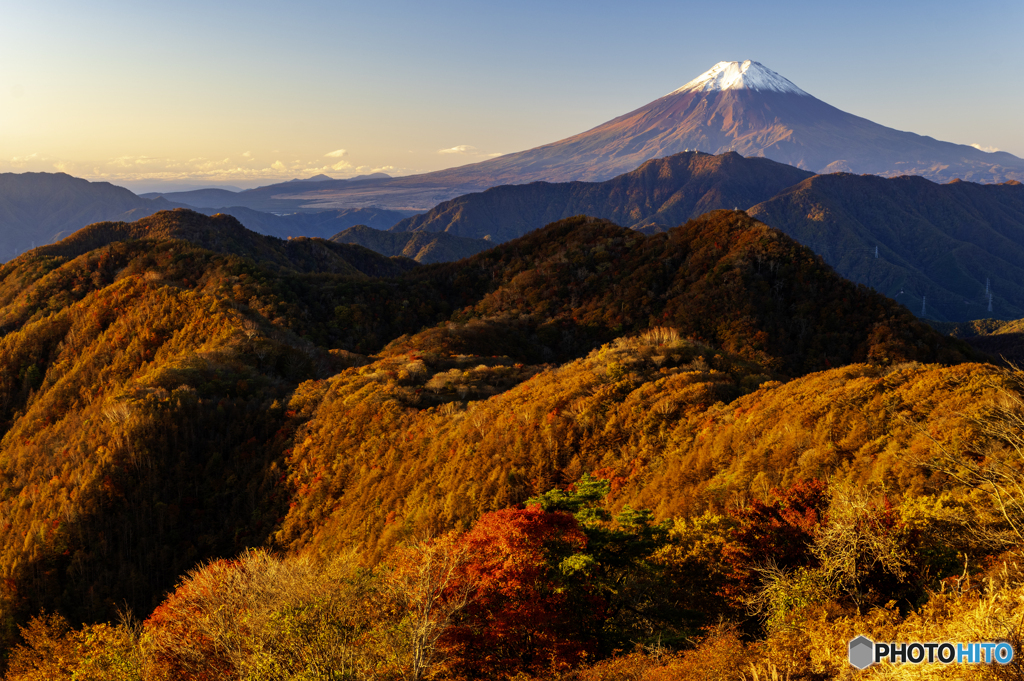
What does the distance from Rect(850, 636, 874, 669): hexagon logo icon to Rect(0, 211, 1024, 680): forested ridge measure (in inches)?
10.0

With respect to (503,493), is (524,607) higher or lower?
higher

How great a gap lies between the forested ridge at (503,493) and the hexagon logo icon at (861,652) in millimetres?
254

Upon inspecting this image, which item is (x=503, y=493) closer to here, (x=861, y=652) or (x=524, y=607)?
(x=524, y=607)

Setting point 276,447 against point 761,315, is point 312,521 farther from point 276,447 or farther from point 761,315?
point 761,315

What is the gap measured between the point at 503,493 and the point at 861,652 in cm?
1168

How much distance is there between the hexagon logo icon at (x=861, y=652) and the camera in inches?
283

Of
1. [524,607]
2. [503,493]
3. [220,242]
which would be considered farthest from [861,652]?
[220,242]

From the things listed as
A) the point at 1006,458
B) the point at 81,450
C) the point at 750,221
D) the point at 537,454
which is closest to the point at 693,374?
the point at 537,454

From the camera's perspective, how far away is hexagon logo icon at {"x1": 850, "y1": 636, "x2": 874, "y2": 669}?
7191 mm

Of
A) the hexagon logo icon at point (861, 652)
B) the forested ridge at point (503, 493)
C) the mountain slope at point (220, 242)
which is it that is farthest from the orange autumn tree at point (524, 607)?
the mountain slope at point (220, 242)

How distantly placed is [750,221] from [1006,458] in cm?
5032

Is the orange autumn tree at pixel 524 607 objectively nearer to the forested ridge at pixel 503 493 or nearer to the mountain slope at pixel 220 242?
the forested ridge at pixel 503 493

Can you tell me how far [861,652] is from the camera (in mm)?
7355

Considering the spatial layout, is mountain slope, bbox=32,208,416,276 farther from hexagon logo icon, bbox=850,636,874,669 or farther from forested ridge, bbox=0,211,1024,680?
hexagon logo icon, bbox=850,636,874,669
